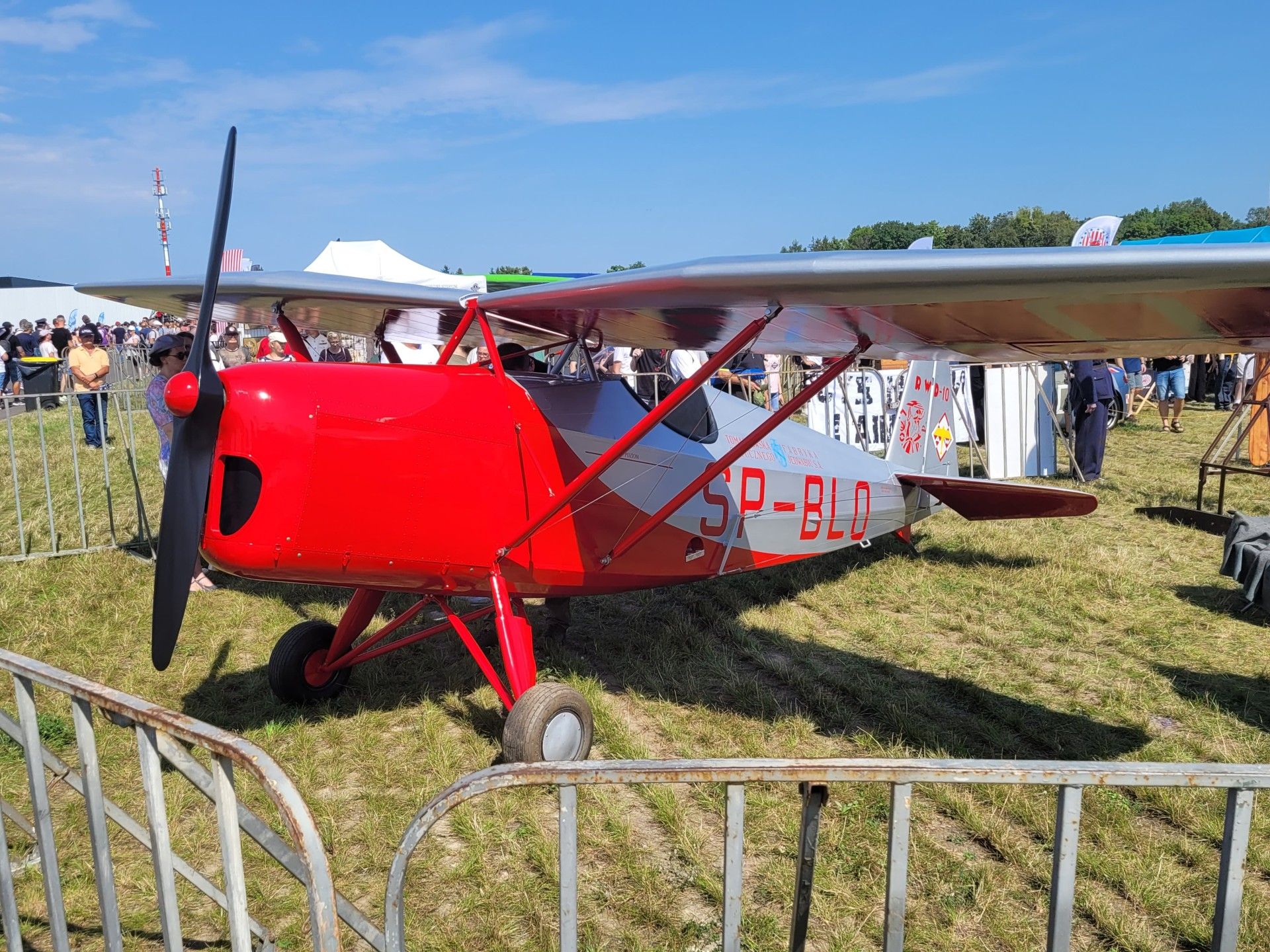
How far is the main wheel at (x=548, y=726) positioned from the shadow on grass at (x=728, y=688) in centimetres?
50

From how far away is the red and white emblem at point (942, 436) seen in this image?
303 inches

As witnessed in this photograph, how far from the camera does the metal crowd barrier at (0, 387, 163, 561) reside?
718cm

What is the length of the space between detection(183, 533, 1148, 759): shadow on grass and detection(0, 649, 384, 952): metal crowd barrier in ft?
7.79

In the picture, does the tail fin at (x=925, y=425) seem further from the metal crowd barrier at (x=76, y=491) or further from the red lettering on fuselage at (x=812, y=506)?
the metal crowd barrier at (x=76, y=491)

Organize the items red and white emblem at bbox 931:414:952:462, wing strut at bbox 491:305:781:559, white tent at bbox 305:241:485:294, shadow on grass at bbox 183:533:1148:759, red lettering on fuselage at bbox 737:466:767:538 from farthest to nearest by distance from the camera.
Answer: white tent at bbox 305:241:485:294 < red and white emblem at bbox 931:414:952:462 < red lettering on fuselage at bbox 737:466:767:538 < shadow on grass at bbox 183:533:1148:759 < wing strut at bbox 491:305:781:559

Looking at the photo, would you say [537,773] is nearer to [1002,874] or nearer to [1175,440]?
[1002,874]

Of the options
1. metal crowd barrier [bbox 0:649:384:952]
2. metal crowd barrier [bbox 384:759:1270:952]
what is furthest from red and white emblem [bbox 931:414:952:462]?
metal crowd barrier [bbox 0:649:384:952]

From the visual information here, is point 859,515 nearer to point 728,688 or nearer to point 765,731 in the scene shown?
point 728,688

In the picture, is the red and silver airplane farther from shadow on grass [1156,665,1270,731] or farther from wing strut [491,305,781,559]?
shadow on grass [1156,665,1270,731]

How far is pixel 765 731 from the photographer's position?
4285 millimetres

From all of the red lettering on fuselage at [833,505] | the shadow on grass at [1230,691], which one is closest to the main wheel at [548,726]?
the red lettering on fuselage at [833,505]

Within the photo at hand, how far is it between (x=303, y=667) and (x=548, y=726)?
151 centimetres

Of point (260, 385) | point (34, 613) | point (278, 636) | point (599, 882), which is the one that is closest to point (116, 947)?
point (599, 882)

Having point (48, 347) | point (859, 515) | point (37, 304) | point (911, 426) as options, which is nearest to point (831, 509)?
point (859, 515)
